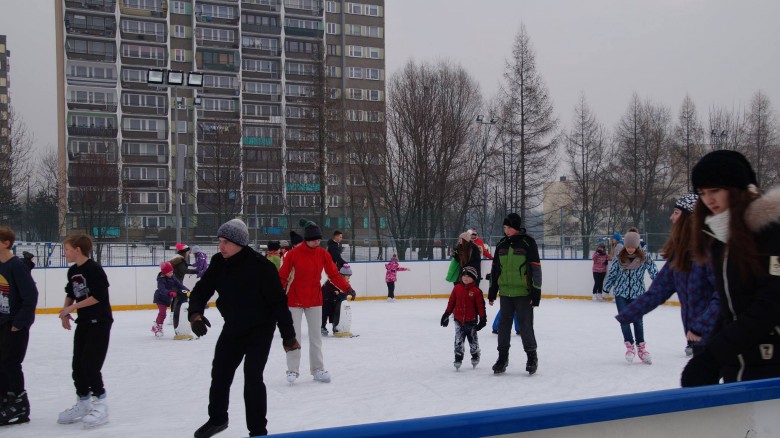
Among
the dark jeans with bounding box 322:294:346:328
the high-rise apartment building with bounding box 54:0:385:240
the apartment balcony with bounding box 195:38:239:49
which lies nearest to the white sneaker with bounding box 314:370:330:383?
the dark jeans with bounding box 322:294:346:328

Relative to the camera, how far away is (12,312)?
18.7 feet

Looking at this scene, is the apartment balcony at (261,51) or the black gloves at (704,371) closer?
the black gloves at (704,371)

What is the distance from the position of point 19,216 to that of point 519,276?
64.7 feet

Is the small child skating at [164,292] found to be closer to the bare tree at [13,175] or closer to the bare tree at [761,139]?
the bare tree at [13,175]

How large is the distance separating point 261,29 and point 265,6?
79.5 inches

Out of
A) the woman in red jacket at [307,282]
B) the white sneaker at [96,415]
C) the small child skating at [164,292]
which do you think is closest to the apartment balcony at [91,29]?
the small child skating at [164,292]

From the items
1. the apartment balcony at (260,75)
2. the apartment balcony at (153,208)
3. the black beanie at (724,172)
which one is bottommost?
the black beanie at (724,172)

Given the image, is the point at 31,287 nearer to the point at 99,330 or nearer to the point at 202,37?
the point at 99,330

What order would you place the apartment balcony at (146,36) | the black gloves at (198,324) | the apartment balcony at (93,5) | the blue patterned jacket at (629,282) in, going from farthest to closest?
the apartment balcony at (146,36), the apartment balcony at (93,5), the blue patterned jacket at (629,282), the black gloves at (198,324)

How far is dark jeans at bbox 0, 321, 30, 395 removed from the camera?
570 cm

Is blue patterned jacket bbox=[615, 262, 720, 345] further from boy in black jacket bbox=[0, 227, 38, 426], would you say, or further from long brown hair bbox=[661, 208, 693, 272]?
boy in black jacket bbox=[0, 227, 38, 426]

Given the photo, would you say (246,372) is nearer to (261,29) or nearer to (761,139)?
(761,139)

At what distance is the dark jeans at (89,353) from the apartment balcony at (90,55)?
52.2 meters

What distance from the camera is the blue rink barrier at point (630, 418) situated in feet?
6.72
